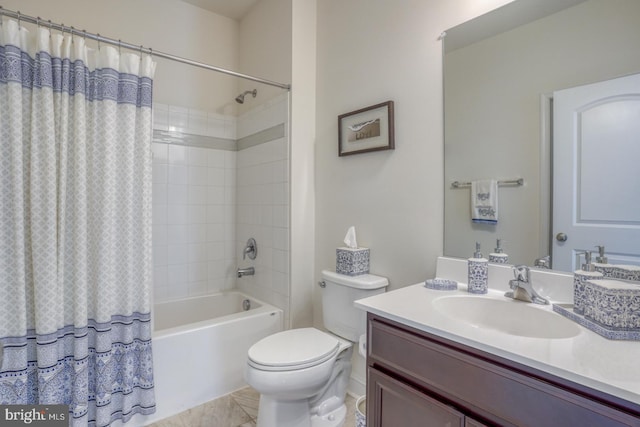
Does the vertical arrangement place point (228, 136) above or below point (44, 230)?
above

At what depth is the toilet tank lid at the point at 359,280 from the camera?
162cm

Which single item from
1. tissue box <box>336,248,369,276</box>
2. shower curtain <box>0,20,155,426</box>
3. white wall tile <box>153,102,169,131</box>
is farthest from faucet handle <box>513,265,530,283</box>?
white wall tile <box>153,102,169,131</box>

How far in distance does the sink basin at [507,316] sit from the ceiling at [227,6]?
8.18 ft

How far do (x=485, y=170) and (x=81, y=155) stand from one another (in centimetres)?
176

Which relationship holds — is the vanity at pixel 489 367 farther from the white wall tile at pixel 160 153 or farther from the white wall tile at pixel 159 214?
the white wall tile at pixel 160 153

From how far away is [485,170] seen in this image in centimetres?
Result: 138

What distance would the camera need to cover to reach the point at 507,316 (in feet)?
3.70

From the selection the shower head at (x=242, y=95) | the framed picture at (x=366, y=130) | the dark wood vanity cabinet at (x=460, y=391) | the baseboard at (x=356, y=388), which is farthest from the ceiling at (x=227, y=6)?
the baseboard at (x=356, y=388)

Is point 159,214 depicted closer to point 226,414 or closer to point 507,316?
point 226,414

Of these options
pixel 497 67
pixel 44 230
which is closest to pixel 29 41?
pixel 44 230

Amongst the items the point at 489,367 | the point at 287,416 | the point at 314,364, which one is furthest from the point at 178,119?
the point at 489,367

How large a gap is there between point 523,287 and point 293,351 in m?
0.99

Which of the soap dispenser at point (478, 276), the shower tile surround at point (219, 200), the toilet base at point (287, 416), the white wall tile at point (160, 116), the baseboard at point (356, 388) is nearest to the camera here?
the soap dispenser at point (478, 276)

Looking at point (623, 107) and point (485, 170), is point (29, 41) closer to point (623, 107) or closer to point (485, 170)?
point (485, 170)
